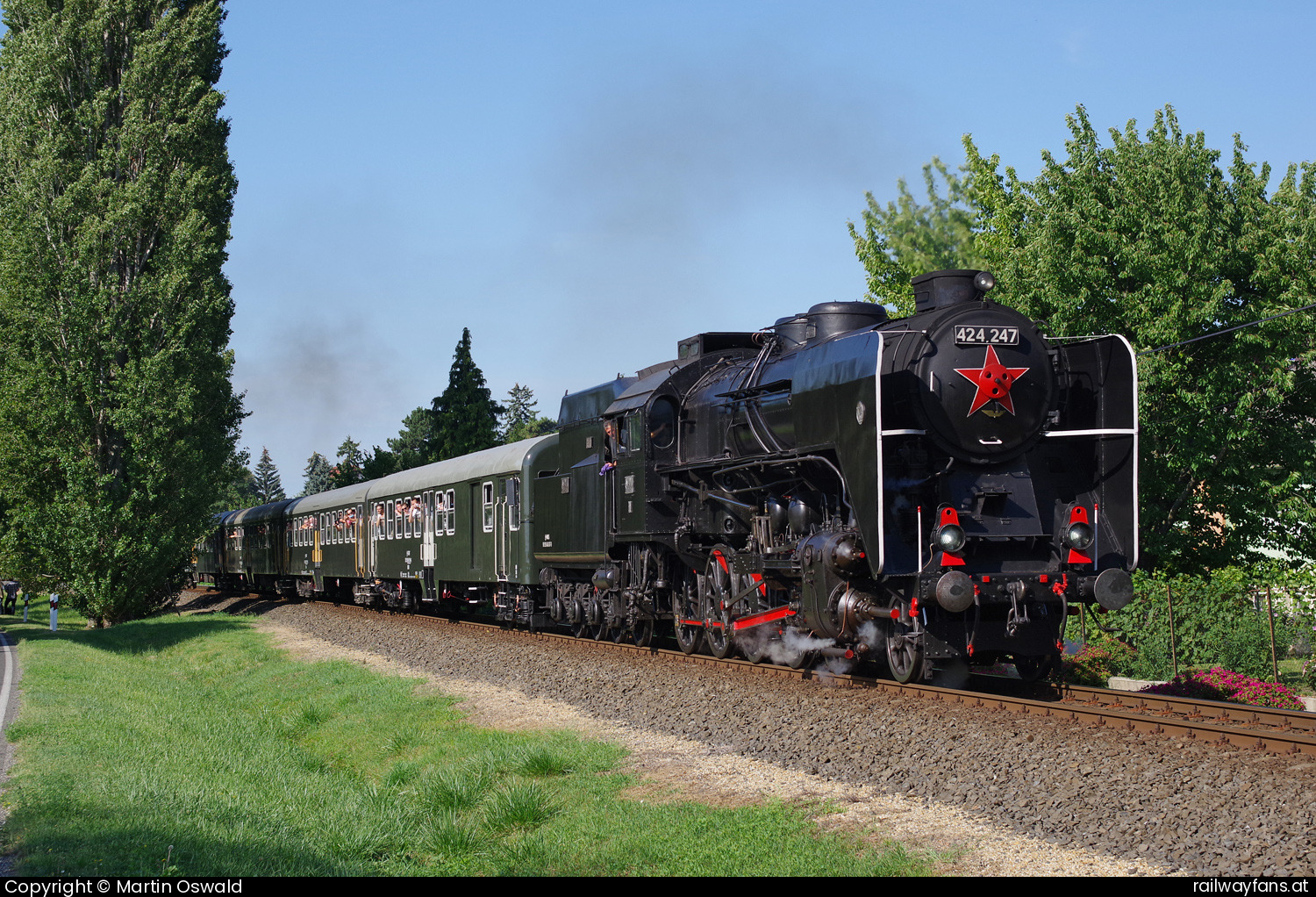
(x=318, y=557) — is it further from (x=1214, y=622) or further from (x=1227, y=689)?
(x=1227, y=689)

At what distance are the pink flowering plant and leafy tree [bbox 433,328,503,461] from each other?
46.3 metres

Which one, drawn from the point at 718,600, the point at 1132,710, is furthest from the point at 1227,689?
the point at 718,600

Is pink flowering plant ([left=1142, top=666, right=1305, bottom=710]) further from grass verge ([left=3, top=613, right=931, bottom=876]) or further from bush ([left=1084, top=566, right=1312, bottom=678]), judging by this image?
grass verge ([left=3, top=613, right=931, bottom=876])

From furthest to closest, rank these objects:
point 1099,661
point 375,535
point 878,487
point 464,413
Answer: point 464,413
point 375,535
point 1099,661
point 878,487

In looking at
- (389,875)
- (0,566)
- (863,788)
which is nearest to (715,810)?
(863,788)

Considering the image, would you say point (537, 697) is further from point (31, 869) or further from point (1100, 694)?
point (31, 869)

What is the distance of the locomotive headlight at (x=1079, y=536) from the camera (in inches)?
387

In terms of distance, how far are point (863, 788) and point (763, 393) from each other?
567 cm

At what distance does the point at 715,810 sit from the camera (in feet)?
22.0

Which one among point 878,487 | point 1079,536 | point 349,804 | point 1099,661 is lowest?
point 349,804

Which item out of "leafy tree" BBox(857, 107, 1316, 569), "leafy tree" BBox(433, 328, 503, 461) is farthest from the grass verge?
"leafy tree" BBox(433, 328, 503, 461)

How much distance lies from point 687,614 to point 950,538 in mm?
5403

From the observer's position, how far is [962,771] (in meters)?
7.34
